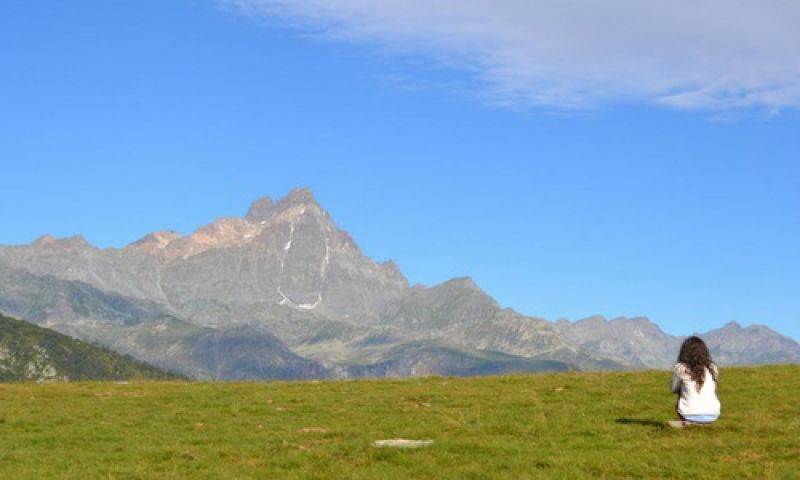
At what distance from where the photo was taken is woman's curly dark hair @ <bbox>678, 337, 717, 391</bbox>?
3225 cm

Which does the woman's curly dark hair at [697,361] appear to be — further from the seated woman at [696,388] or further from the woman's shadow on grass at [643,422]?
the woman's shadow on grass at [643,422]

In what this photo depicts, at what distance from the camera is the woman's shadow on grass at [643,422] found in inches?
1339

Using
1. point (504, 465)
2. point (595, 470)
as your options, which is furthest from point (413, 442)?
point (595, 470)

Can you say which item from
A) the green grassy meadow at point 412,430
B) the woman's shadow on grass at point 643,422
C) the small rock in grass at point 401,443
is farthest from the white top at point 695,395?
the small rock in grass at point 401,443

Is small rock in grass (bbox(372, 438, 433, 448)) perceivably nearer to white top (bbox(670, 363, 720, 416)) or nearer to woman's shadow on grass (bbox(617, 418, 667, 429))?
woman's shadow on grass (bbox(617, 418, 667, 429))

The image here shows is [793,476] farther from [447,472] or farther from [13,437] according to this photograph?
[13,437]

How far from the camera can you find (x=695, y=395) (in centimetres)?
3247

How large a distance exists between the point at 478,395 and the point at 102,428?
1660 cm

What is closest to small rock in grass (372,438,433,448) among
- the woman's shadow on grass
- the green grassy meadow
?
the green grassy meadow

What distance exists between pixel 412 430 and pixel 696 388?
9.62 m

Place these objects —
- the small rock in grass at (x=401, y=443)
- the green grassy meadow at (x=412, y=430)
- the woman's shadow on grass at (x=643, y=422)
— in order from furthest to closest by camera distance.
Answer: the woman's shadow on grass at (x=643, y=422), the small rock in grass at (x=401, y=443), the green grassy meadow at (x=412, y=430)

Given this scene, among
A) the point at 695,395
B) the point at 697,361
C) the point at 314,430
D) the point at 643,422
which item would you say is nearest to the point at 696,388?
the point at 695,395

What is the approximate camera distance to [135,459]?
30.1m

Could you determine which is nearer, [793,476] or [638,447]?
[793,476]
